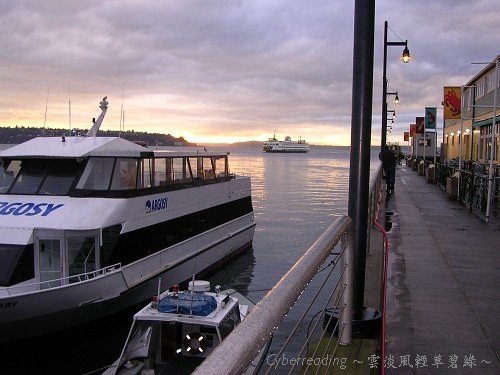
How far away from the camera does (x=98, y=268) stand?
11.3 metres

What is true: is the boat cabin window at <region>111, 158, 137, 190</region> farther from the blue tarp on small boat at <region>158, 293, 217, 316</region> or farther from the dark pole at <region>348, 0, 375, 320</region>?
the dark pole at <region>348, 0, 375, 320</region>

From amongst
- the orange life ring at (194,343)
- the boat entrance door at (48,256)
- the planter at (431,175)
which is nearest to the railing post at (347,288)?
the orange life ring at (194,343)

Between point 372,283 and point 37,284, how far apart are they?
693 cm

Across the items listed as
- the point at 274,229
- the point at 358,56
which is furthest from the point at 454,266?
the point at 274,229

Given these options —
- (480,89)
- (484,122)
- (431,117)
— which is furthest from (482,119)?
(431,117)

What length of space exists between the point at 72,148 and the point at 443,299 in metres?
9.58

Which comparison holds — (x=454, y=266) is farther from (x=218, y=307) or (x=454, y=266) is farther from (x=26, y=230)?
(x=26, y=230)

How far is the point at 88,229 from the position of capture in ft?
36.2

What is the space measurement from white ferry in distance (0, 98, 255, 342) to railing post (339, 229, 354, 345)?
7.32m

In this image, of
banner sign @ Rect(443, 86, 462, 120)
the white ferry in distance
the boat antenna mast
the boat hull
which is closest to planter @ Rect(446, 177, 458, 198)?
banner sign @ Rect(443, 86, 462, 120)

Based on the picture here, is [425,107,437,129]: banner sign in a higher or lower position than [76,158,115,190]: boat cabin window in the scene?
higher

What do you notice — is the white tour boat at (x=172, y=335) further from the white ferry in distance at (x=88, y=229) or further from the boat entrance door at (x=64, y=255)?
the boat entrance door at (x=64, y=255)

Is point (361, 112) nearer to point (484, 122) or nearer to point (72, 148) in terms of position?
point (72, 148)

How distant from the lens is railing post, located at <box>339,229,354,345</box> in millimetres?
3699
